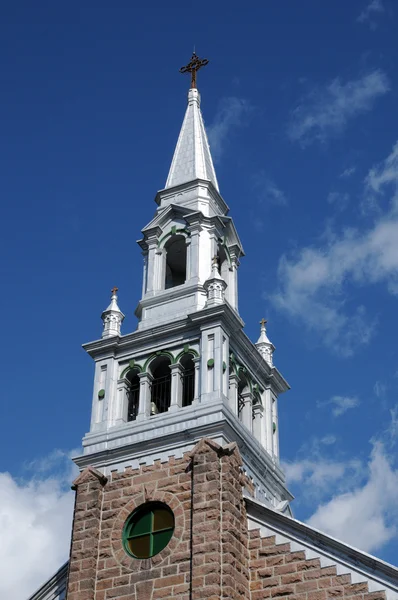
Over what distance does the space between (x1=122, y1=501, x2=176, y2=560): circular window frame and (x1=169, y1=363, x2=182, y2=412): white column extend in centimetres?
325

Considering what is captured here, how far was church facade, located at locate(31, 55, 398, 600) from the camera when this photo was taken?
26172 mm

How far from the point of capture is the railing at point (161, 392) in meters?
32.1

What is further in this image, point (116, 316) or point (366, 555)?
point (116, 316)

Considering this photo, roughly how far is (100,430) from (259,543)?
649 cm

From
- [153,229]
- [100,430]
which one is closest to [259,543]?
[100,430]

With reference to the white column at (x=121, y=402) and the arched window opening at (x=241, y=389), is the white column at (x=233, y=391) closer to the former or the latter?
the arched window opening at (x=241, y=389)

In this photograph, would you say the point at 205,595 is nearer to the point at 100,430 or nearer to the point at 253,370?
the point at 100,430

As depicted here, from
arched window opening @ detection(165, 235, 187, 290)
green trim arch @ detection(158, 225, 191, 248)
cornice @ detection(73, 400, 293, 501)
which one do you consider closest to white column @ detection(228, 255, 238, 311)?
arched window opening @ detection(165, 235, 187, 290)

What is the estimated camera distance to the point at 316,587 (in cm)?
2573

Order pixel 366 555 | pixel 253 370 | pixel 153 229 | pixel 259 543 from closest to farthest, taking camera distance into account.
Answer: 1. pixel 366 555
2. pixel 259 543
3. pixel 253 370
4. pixel 153 229

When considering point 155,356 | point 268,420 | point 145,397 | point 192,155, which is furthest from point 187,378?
point 192,155

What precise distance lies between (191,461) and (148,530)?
89.2 inches

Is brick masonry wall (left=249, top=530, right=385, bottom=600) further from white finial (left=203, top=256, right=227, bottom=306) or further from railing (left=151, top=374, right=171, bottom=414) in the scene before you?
white finial (left=203, top=256, right=227, bottom=306)

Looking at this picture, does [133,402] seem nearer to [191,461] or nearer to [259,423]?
[259,423]
